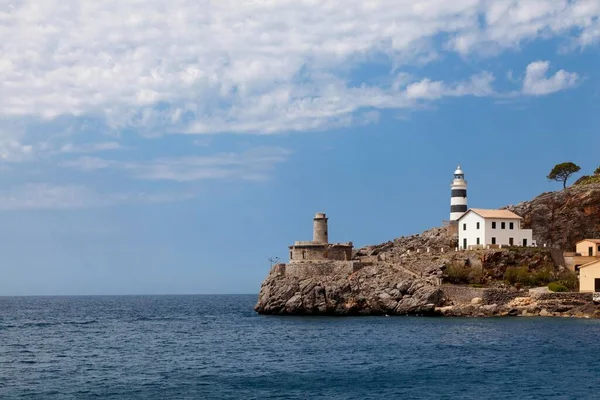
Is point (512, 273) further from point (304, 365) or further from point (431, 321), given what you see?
point (304, 365)

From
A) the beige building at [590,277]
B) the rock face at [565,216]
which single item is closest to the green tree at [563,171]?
the rock face at [565,216]

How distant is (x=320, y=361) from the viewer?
40.5 meters

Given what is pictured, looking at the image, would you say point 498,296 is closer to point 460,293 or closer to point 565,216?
point 460,293

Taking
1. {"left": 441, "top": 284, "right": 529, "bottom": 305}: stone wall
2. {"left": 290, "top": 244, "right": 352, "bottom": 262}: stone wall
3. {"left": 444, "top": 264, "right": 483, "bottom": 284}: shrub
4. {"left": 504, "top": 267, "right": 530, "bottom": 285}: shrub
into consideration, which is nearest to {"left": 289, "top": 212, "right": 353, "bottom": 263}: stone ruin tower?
{"left": 290, "top": 244, "right": 352, "bottom": 262}: stone wall

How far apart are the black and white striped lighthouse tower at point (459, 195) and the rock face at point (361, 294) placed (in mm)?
16770

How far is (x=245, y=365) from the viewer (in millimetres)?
39531

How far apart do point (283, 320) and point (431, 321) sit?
12.7 m

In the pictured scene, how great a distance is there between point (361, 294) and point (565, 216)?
26.0 metres

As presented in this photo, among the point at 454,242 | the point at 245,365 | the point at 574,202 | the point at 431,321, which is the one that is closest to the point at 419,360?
the point at 245,365

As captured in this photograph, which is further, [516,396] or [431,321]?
[431,321]

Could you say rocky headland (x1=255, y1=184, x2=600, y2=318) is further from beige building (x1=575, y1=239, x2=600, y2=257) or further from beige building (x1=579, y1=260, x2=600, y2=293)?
beige building (x1=579, y1=260, x2=600, y2=293)

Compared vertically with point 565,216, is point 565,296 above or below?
below

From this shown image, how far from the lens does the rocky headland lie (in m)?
62.1

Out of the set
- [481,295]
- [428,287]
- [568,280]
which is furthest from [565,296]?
[428,287]
